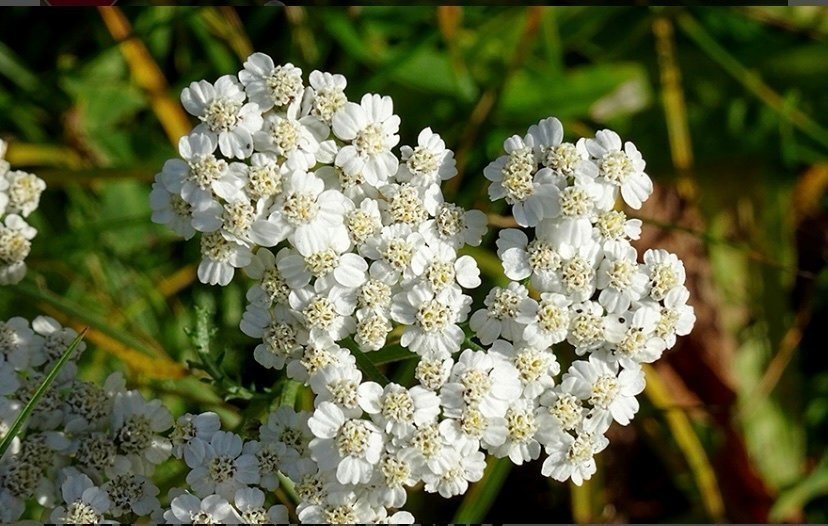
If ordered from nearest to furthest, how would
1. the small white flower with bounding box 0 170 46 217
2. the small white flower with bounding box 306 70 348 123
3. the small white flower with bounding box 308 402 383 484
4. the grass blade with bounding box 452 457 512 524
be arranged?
the small white flower with bounding box 308 402 383 484
the small white flower with bounding box 306 70 348 123
the small white flower with bounding box 0 170 46 217
the grass blade with bounding box 452 457 512 524

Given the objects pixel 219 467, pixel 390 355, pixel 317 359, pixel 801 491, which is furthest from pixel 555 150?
pixel 801 491

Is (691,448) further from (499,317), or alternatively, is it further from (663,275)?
(499,317)

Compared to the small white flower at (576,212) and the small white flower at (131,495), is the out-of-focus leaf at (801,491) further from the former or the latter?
the small white flower at (131,495)

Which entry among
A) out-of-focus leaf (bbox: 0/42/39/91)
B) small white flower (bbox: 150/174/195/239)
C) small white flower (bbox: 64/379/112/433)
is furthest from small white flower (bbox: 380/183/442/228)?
out-of-focus leaf (bbox: 0/42/39/91)

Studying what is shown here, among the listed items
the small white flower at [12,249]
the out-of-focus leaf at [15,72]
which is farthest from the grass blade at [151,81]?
the small white flower at [12,249]

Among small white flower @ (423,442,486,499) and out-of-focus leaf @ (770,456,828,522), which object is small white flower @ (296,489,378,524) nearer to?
small white flower @ (423,442,486,499)

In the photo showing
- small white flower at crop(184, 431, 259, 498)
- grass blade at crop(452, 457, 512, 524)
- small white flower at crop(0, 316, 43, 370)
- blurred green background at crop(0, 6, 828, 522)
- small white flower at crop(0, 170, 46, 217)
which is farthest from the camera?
blurred green background at crop(0, 6, 828, 522)
